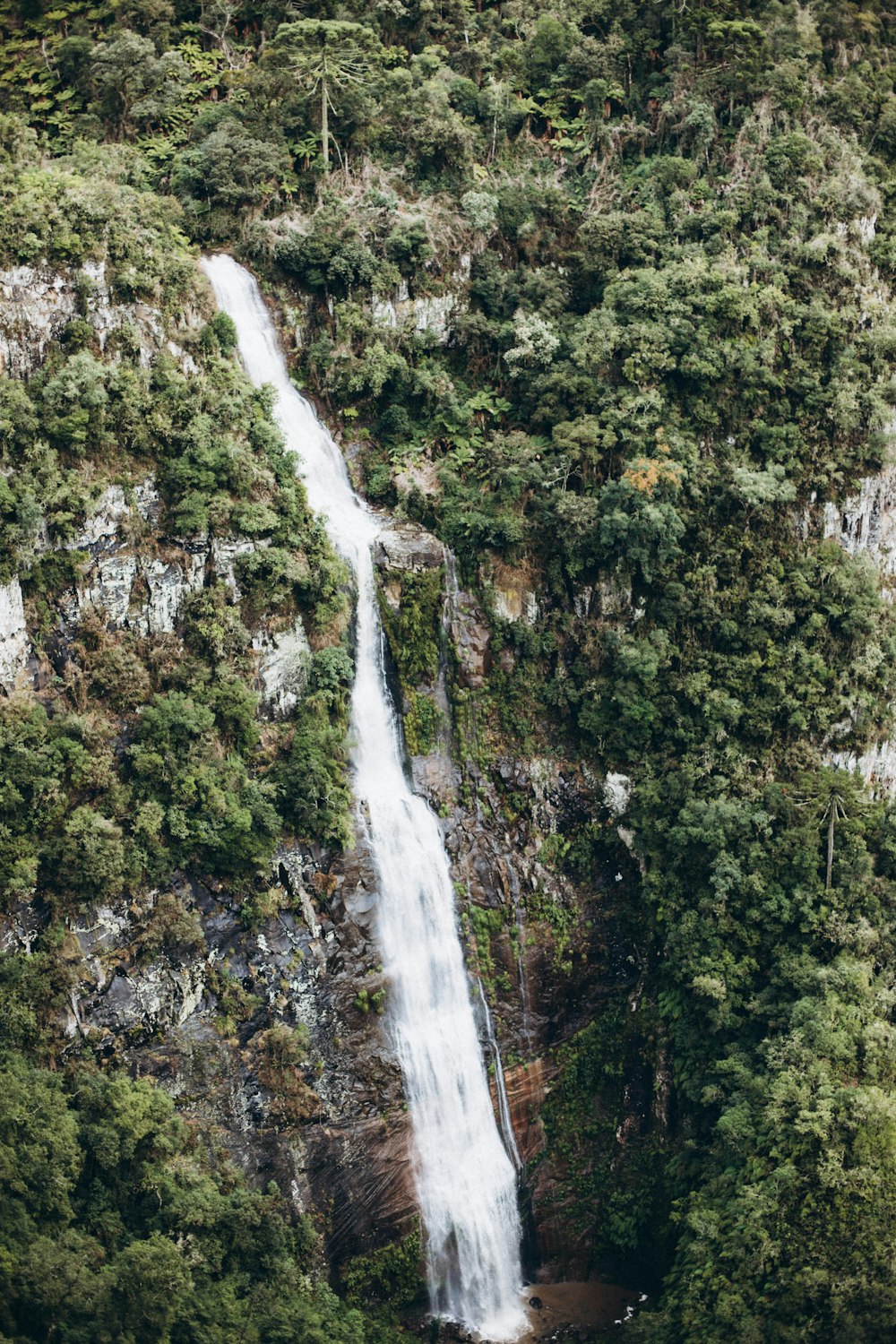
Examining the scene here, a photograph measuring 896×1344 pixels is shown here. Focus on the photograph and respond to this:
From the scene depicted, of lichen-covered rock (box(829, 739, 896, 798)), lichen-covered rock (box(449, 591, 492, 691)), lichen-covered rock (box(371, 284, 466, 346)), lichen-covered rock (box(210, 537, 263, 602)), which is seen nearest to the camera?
lichen-covered rock (box(210, 537, 263, 602))

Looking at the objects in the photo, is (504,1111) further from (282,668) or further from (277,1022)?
(282,668)

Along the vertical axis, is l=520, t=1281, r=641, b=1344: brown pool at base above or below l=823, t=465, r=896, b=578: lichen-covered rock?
below

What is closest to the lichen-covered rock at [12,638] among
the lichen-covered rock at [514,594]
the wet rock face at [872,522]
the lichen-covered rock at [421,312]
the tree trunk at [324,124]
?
the lichen-covered rock at [514,594]

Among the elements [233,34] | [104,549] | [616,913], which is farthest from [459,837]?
[233,34]

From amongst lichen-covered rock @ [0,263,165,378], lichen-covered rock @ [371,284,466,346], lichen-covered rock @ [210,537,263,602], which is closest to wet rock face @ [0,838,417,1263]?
lichen-covered rock @ [210,537,263,602]

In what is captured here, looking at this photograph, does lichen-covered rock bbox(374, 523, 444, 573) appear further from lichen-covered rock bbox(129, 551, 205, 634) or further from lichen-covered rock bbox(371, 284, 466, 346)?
lichen-covered rock bbox(371, 284, 466, 346)

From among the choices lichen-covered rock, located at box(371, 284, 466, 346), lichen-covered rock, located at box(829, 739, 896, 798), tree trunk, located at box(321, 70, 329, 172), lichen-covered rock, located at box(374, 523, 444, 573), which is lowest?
lichen-covered rock, located at box(829, 739, 896, 798)

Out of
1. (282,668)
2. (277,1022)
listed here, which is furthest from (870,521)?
(277,1022)
